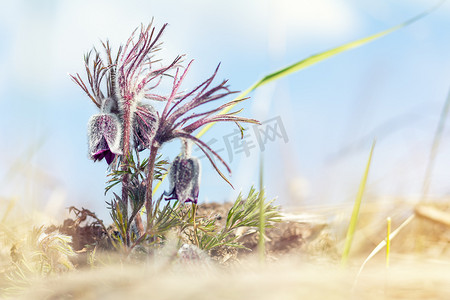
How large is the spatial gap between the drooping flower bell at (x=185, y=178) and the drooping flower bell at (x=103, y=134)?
27 cm

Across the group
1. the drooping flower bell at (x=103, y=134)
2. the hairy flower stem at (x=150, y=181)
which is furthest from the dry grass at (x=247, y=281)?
the drooping flower bell at (x=103, y=134)

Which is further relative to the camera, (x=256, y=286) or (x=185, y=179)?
(x=185, y=179)

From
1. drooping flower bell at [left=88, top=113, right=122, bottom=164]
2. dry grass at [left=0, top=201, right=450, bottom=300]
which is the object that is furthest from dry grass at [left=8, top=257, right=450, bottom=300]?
drooping flower bell at [left=88, top=113, right=122, bottom=164]

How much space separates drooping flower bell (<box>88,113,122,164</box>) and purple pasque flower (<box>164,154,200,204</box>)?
0.27 meters

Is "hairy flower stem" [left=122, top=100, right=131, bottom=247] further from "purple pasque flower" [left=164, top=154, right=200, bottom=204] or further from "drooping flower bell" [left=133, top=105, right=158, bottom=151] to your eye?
"purple pasque flower" [left=164, top=154, right=200, bottom=204]

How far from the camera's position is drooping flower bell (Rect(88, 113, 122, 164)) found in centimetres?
196

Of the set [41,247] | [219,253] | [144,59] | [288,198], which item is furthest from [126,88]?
[288,198]

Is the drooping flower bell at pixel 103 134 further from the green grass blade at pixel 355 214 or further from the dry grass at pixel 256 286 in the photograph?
the green grass blade at pixel 355 214

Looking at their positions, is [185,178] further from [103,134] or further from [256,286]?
[256,286]

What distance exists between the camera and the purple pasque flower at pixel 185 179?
6.15 ft

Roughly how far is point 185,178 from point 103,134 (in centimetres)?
40

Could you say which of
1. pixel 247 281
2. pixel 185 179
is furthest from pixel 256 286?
pixel 185 179

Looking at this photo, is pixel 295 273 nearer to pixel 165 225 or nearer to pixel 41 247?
pixel 165 225

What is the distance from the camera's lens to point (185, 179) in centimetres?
188
